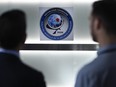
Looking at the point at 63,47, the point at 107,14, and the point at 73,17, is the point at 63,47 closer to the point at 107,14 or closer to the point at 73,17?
the point at 73,17

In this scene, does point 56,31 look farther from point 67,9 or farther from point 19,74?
point 19,74

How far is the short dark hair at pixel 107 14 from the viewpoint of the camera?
147 centimetres

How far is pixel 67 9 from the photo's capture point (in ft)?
11.7

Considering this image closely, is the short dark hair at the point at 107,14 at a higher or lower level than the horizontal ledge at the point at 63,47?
higher

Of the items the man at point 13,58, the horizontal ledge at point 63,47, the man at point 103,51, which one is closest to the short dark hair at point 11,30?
the man at point 13,58

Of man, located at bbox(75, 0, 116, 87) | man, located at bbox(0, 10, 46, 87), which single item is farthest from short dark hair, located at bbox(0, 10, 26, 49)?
man, located at bbox(75, 0, 116, 87)

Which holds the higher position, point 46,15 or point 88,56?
point 46,15

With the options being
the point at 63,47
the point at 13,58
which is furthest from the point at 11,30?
the point at 63,47

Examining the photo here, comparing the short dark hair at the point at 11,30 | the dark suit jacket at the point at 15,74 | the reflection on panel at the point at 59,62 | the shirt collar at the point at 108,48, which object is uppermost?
the short dark hair at the point at 11,30

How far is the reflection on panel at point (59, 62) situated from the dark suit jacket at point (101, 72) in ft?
6.76

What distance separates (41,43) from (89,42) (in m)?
0.55

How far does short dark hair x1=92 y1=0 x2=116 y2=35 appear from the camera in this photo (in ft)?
4.83

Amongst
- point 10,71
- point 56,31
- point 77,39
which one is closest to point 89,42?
point 77,39

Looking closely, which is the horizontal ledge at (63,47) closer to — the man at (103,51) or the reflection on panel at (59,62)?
the reflection on panel at (59,62)
